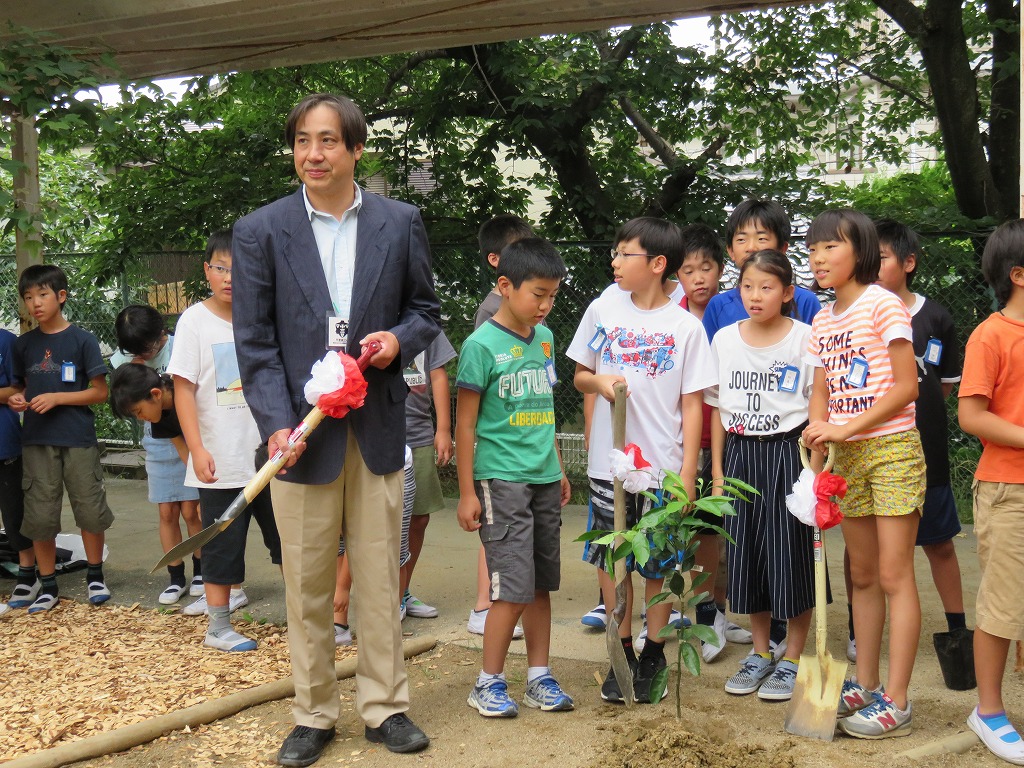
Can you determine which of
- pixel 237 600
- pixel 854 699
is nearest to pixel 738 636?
pixel 854 699

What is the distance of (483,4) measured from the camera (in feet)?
18.9

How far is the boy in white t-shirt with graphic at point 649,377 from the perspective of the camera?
3.90 meters

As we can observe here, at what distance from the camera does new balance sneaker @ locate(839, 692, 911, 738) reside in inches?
135

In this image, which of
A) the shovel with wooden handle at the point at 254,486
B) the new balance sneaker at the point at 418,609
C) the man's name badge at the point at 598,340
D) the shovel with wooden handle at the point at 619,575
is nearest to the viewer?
the shovel with wooden handle at the point at 254,486

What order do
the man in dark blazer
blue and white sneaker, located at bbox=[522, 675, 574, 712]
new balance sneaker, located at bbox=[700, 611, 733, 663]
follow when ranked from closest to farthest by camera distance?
the man in dark blazer < blue and white sneaker, located at bbox=[522, 675, 574, 712] < new balance sneaker, located at bbox=[700, 611, 733, 663]

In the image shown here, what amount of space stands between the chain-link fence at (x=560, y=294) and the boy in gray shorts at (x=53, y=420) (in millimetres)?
3293

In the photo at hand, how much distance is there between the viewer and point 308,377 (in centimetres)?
341

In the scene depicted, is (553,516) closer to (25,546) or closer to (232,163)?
(25,546)

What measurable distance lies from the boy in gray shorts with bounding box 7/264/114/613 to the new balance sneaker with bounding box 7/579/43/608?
0.06 metres

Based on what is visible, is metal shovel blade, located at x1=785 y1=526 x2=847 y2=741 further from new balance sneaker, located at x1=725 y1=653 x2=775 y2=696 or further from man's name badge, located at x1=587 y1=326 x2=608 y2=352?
man's name badge, located at x1=587 y1=326 x2=608 y2=352

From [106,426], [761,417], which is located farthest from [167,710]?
[106,426]

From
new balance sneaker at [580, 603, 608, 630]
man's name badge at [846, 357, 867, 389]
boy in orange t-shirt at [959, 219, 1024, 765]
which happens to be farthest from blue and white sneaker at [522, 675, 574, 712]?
man's name badge at [846, 357, 867, 389]

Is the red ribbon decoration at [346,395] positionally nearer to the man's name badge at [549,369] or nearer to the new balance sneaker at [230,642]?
the man's name badge at [549,369]

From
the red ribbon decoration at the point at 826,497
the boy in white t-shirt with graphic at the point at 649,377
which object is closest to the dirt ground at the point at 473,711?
the boy in white t-shirt with graphic at the point at 649,377
